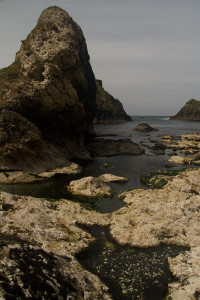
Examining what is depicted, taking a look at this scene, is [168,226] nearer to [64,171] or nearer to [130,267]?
[130,267]

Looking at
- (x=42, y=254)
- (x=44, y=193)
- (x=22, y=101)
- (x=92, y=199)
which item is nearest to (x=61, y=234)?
(x=42, y=254)

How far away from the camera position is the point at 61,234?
18.5 meters

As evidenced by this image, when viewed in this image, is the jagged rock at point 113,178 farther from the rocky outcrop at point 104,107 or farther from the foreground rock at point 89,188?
the rocky outcrop at point 104,107

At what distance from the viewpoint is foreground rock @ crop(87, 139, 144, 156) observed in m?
57.7

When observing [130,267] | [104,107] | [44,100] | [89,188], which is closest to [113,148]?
[44,100]

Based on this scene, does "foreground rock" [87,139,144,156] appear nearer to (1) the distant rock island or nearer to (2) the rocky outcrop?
(1) the distant rock island

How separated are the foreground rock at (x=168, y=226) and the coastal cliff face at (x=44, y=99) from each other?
766 inches

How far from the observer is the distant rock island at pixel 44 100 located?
120ft

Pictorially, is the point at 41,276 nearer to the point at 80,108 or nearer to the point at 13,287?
the point at 13,287

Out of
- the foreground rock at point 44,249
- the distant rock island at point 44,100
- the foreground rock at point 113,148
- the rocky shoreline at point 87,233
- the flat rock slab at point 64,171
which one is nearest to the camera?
the foreground rock at point 44,249

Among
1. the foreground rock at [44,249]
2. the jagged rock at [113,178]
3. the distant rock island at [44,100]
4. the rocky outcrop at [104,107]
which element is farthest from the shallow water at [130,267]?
the rocky outcrop at [104,107]

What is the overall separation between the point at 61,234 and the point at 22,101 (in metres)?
28.5

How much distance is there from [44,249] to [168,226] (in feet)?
36.4

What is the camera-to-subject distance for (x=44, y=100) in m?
43.2
